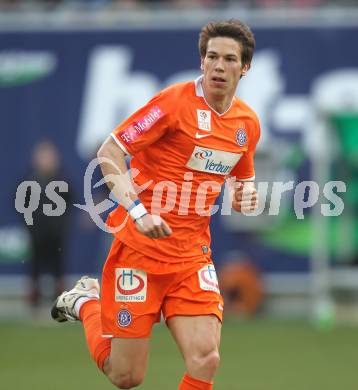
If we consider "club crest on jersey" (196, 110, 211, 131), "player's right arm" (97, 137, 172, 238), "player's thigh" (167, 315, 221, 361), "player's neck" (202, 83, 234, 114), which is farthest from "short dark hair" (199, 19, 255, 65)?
"player's thigh" (167, 315, 221, 361)

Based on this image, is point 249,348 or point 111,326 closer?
point 111,326

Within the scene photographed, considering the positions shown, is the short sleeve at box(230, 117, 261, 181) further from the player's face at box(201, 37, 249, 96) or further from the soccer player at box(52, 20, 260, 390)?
the player's face at box(201, 37, 249, 96)

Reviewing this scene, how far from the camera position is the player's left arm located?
7406 millimetres

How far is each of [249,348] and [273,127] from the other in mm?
4314

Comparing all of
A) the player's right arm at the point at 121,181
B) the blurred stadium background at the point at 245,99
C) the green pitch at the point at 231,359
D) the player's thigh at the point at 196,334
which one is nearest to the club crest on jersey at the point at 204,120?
the player's right arm at the point at 121,181

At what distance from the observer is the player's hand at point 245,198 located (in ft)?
24.5

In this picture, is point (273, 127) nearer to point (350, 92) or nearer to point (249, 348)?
point (350, 92)

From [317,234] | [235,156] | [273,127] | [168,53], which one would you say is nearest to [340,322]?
[317,234]

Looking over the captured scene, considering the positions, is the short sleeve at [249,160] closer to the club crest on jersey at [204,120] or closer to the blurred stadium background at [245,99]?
the club crest on jersey at [204,120]

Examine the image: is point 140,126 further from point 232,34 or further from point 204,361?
point 204,361

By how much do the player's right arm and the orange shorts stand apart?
1.40 feet

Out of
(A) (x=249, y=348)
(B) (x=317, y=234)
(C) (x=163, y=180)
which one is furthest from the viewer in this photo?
(B) (x=317, y=234)

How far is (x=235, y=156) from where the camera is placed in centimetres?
727

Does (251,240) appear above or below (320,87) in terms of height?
below
